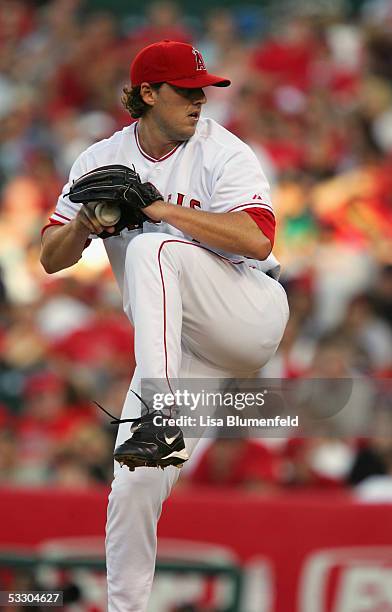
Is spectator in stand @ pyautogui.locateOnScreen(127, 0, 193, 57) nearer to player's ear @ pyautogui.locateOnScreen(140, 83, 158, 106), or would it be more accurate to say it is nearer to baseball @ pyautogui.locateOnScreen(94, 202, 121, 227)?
player's ear @ pyautogui.locateOnScreen(140, 83, 158, 106)

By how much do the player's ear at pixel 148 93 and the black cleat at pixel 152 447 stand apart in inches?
43.9

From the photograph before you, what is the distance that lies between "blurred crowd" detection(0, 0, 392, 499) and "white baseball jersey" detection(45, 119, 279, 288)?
92.4 inches

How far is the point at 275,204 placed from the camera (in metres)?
8.22

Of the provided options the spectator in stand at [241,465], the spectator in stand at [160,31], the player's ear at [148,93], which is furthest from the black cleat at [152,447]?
the spectator in stand at [160,31]

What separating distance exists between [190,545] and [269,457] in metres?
0.73

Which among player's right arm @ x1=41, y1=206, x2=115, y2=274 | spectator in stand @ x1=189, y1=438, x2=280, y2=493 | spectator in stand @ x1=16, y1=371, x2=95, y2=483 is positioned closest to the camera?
player's right arm @ x1=41, y1=206, x2=115, y2=274

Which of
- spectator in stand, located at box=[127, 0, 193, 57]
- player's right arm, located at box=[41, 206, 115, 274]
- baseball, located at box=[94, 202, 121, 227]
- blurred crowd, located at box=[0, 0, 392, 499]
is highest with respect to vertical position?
spectator in stand, located at box=[127, 0, 193, 57]

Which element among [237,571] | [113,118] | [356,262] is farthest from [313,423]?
[113,118]

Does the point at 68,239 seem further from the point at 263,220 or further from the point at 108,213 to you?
the point at 263,220

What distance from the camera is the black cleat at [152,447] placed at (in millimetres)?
3625

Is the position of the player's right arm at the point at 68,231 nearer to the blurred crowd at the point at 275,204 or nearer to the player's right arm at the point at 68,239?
the player's right arm at the point at 68,239

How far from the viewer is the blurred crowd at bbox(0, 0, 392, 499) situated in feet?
21.4

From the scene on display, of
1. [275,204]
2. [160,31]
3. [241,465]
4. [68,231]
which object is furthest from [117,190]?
[160,31]

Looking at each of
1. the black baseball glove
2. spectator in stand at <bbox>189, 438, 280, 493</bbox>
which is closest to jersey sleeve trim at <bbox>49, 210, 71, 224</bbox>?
the black baseball glove
